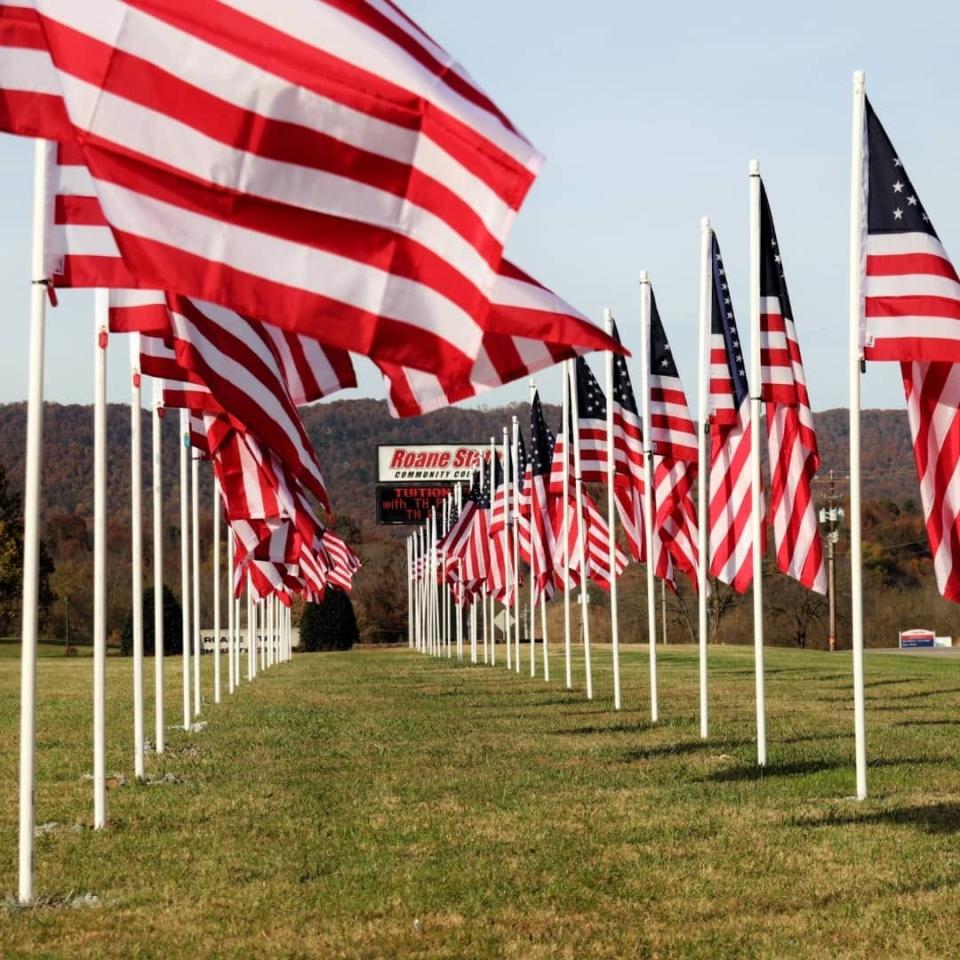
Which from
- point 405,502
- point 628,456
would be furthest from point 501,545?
point 405,502

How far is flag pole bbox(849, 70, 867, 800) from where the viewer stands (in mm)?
13719

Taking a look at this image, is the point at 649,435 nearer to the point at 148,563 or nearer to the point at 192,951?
the point at 192,951

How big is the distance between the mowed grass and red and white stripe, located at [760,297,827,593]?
2.06m

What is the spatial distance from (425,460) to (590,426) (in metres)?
76.6

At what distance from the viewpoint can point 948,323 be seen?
526 inches

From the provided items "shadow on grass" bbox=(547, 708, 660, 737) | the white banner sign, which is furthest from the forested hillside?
"shadow on grass" bbox=(547, 708, 660, 737)

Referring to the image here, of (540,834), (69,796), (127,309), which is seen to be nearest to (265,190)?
(127,309)

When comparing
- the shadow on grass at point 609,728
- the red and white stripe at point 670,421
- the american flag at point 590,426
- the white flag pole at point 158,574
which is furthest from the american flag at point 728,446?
the american flag at point 590,426

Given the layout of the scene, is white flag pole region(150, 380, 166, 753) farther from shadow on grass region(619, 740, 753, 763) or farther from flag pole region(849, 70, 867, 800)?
flag pole region(849, 70, 867, 800)

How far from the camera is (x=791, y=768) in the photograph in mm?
17594

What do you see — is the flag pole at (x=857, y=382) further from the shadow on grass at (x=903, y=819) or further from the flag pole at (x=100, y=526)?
the flag pole at (x=100, y=526)

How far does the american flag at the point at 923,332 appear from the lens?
13.4m

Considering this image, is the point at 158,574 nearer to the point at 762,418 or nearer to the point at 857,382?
the point at 762,418

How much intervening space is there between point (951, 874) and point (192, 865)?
4.82 metres
